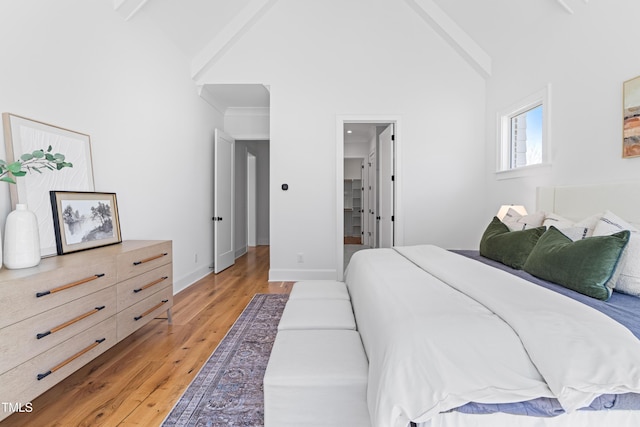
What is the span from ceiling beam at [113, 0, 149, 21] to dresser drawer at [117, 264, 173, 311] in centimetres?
→ 219

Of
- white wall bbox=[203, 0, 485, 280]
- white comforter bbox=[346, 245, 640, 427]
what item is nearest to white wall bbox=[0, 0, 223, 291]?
white wall bbox=[203, 0, 485, 280]

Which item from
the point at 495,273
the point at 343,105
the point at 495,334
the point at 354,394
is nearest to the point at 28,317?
the point at 354,394

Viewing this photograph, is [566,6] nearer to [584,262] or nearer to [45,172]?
[584,262]

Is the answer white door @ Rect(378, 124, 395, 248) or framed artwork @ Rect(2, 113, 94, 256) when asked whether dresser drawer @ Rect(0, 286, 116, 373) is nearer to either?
framed artwork @ Rect(2, 113, 94, 256)

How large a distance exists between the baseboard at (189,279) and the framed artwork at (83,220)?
1.27 metres

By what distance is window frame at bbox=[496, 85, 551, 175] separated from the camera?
9.86ft

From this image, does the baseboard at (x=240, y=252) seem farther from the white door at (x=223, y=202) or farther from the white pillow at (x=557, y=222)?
the white pillow at (x=557, y=222)

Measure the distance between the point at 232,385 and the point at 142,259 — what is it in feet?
3.59

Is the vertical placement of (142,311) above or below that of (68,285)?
below

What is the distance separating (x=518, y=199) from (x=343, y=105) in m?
2.38

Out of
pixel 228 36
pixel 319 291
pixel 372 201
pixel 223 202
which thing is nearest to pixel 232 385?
pixel 319 291

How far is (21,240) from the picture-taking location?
1.52 m

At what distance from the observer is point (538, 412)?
103cm

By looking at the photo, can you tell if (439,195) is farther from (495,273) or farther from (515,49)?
(495,273)
